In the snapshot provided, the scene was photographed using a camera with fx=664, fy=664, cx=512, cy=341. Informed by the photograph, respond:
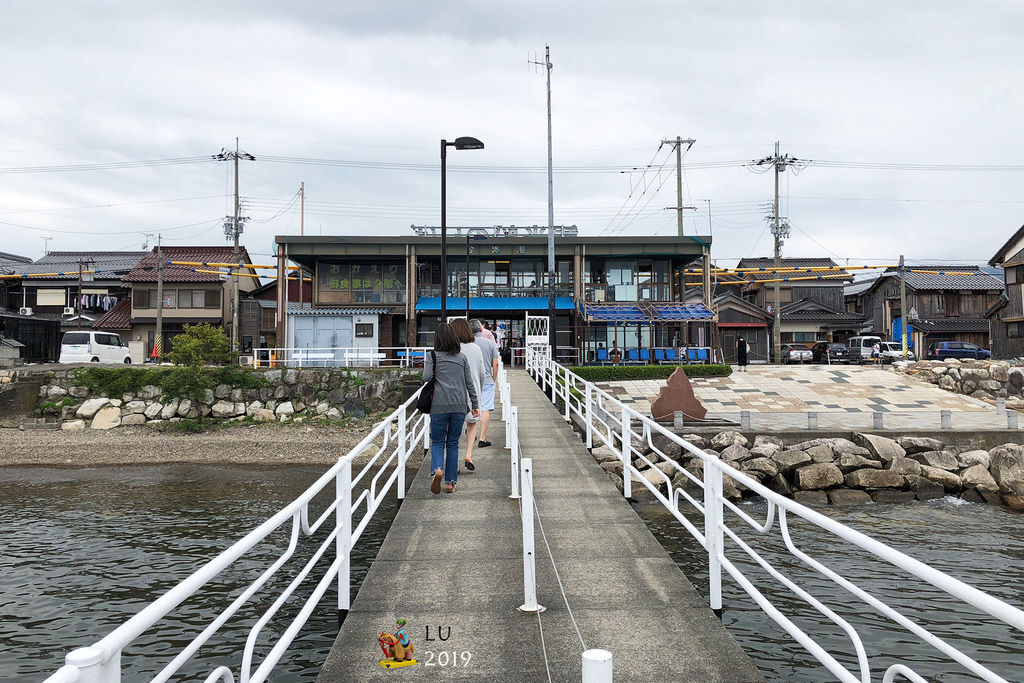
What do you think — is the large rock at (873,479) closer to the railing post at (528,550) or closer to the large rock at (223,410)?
the railing post at (528,550)

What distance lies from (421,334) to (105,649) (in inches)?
1297

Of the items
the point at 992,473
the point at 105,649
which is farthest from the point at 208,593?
the point at 992,473

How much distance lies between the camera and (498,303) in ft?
112

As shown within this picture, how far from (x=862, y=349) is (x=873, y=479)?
2764cm

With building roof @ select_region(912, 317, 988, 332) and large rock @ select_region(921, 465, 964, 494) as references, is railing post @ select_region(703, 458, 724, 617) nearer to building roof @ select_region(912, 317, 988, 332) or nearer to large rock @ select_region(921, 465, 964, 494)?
large rock @ select_region(921, 465, 964, 494)

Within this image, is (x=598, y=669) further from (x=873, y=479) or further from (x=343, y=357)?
(x=343, y=357)

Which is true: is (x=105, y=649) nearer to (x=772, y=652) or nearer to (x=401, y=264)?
(x=772, y=652)

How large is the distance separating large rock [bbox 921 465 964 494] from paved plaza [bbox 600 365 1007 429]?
8.77 feet

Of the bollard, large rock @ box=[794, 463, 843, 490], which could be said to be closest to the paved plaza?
large rock @ box=[794, 463, 843, 490]

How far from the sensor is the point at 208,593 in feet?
27.7

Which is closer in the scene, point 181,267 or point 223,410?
point 223,410

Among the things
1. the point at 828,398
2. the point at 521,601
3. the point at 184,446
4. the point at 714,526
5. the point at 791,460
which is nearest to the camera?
the point at 714,526

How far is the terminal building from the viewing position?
33.2 metres

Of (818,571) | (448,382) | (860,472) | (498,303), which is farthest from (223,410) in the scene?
(818,571)
